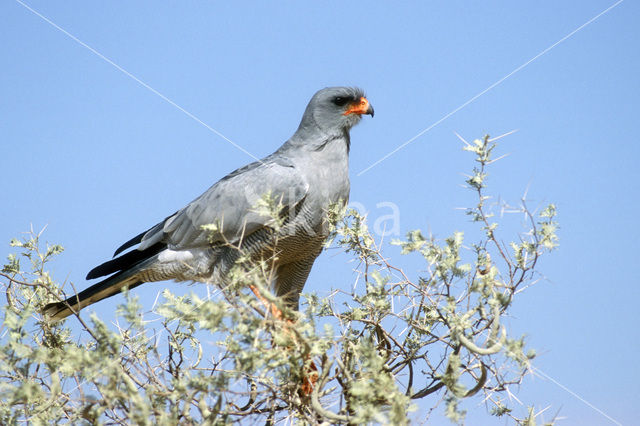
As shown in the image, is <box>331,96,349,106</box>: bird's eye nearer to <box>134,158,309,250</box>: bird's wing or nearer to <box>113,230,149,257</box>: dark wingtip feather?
<box>134,158,309,250</box>: bird's wing

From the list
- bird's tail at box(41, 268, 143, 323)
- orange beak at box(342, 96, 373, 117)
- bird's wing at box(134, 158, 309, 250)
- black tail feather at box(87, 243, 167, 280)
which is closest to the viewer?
bird's wing at box(134, 158, 309, 250)

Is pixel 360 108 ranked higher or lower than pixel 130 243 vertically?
higher

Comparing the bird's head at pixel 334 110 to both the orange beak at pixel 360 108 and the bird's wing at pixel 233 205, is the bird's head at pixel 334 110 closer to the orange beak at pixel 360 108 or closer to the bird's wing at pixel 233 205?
the orange beak at pixel 360 108

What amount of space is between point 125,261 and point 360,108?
2135 millimetres

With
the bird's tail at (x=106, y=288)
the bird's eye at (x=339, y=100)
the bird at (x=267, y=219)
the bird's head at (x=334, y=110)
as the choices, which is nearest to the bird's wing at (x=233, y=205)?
the bird at (x=267, y=219)

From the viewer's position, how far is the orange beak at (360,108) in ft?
16.4

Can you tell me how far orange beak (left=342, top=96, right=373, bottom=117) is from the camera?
500 cm

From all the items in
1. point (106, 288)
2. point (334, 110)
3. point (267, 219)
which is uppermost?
point (334, 110)

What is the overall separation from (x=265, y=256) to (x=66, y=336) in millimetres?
1375

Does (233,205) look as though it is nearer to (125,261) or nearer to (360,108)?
(125,261)

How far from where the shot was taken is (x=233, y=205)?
4680 millimetres

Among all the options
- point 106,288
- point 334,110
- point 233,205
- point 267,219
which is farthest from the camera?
point 334,110

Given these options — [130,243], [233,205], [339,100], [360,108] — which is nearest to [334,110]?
[339,100]

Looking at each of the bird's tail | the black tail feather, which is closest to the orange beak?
the black tail feather
